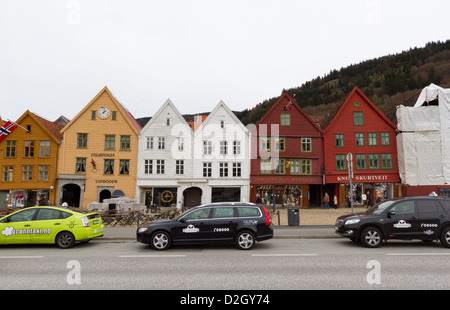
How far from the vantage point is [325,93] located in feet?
417

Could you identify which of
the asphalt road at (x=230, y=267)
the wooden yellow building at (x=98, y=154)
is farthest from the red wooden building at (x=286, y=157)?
the asphalt road at (x=230, y=267)

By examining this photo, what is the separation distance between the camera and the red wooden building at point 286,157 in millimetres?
30969

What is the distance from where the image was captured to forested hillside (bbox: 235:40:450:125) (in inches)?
4417

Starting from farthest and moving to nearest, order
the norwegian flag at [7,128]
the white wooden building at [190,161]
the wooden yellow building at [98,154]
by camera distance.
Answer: the white wooden building at [190,161] → the wooden yellow building at [98,154] → the norwegian flag at [7,128]

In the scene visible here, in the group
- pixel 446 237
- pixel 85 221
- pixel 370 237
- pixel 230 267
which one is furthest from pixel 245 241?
pixel 446 237

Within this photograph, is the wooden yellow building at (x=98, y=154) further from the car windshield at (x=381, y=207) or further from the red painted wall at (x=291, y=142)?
the car windshield at (x=381, y=207)

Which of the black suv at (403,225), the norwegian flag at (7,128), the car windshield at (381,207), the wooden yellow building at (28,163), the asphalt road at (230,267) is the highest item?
the norwegian flag at (7,128)

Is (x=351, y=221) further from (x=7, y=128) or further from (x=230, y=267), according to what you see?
(x=7, y=128)

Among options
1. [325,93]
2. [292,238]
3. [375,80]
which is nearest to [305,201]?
[292,238]

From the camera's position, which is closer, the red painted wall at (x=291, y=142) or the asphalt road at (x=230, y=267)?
the asphalt road at (x=230, y=267)

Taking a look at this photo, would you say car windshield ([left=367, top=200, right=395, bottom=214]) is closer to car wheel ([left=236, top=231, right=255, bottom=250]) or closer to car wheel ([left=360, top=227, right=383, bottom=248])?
car wheel ([left=360, top=227, right=383, bottom=248])

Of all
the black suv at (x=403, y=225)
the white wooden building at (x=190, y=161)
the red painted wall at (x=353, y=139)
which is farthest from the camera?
the red painted wall at (x=353, y=139)

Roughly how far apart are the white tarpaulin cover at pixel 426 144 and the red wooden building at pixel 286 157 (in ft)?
29.8

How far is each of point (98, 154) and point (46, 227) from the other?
21.3m
